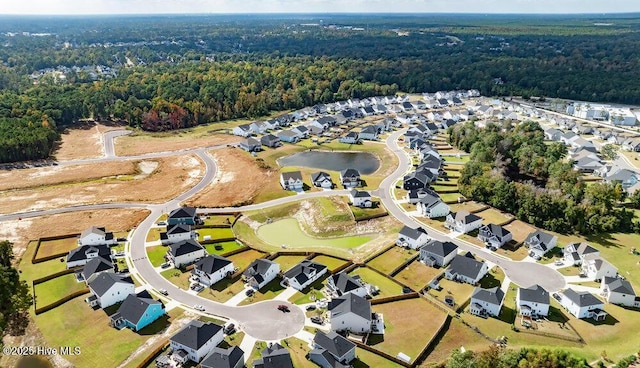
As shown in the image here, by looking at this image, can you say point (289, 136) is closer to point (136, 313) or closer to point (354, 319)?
point (136, 313)

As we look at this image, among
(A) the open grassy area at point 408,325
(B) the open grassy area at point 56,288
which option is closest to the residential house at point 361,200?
(A) the open grassy area at point 408,325

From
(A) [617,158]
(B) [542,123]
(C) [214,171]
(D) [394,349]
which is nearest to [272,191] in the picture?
(C) [214,171]

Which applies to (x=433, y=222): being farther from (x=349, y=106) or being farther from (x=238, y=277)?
(x=349, y=106)

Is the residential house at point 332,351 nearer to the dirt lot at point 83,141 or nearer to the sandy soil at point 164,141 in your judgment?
the sandy soil at point 164,141

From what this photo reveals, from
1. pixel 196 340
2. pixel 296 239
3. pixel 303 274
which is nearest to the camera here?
pixel 196 340

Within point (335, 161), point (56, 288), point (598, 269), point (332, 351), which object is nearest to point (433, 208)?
point (598, 269)
